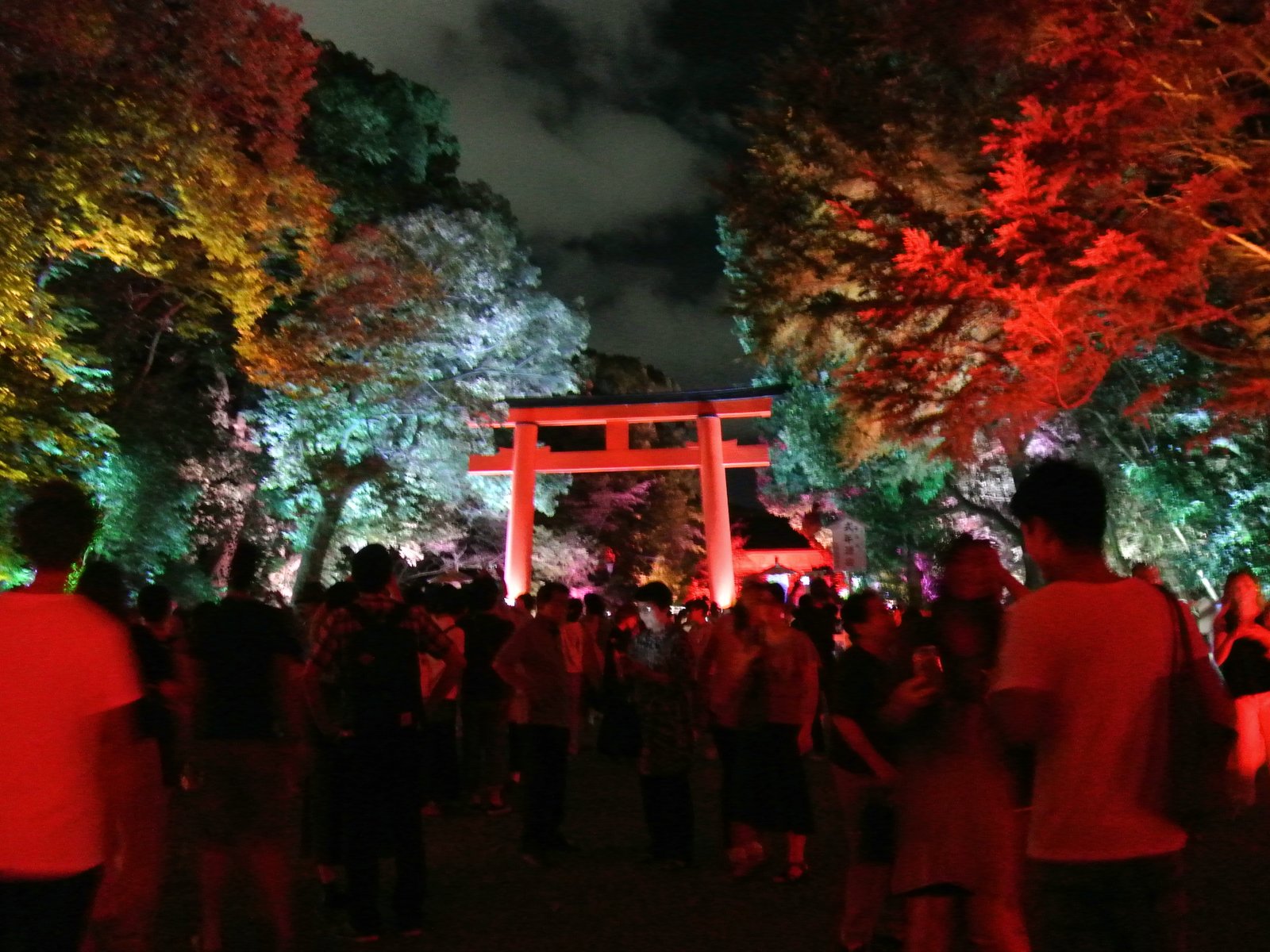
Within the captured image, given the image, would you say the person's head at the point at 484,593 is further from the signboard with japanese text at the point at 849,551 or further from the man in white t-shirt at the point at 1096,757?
the signboard with japanese text at the point at 849,551

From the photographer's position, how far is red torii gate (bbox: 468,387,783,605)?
23.8 metres

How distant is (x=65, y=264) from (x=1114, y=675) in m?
19.5

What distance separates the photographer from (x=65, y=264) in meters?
18.5

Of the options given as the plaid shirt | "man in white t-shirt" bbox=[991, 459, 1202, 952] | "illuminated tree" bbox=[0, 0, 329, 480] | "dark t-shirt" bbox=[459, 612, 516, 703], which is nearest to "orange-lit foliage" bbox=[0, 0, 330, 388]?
"illuminated tree" bbox=[0, 0, 329, 480]

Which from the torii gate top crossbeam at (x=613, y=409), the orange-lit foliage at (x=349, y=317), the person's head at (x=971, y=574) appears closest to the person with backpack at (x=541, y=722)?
the person's head at (x=971, y=574)

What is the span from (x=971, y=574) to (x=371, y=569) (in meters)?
2.92

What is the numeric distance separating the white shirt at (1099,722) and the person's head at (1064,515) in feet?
0.60

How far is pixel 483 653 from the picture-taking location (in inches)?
A: 353

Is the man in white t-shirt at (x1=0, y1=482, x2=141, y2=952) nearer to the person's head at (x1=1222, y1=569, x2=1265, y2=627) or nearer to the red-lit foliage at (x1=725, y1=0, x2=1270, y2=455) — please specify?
the person's head at (x1=1222, y1=569, x2=1265, y2=627)

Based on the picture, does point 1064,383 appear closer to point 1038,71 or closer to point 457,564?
point 1038,71

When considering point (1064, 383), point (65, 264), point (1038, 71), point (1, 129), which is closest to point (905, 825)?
point (1064, 383)

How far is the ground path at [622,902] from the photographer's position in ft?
17.6

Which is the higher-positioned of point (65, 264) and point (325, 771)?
point (65, 264)

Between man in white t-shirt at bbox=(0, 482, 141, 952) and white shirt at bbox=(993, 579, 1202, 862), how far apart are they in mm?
2136
